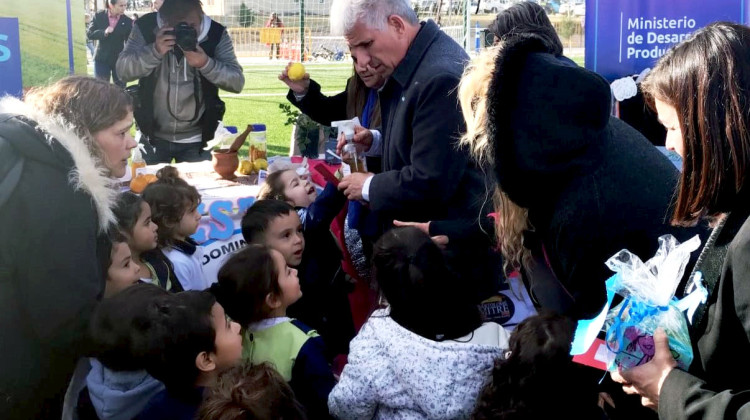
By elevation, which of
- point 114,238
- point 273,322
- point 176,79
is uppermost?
point 176,79

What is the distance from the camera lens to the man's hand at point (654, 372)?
141cm

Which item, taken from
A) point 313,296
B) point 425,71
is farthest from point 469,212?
point 313,296

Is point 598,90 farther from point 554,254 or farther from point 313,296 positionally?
point 313,296

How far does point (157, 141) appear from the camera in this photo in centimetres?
506

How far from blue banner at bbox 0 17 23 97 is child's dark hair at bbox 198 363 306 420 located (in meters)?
2.69

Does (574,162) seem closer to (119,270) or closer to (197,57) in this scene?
(119,270)

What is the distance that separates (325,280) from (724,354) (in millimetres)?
2254

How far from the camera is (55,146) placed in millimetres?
2160

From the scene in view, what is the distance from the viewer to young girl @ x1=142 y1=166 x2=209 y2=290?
327 cm

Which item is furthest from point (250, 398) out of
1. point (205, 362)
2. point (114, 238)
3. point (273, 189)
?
point (273, 189)

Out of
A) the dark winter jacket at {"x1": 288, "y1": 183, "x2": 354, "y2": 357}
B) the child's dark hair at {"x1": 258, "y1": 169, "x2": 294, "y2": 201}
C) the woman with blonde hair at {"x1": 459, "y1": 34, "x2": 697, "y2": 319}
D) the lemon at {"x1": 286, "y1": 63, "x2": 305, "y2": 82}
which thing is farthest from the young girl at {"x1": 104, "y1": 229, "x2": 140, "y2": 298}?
the lemon at {"x1": 286, "y1": 63, "x2": 305, "y2": 82}

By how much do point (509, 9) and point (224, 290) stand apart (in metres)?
2.81

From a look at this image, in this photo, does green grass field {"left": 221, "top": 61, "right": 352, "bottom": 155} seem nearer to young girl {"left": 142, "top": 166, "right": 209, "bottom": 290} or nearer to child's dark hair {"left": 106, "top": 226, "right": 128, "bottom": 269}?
young girl {"left": 142, "top": 166, "right": 209, "bottom": 290}

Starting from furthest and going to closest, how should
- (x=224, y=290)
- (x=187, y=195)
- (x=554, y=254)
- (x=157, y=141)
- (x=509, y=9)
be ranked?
(x=157, y=141)
(x=509, y=9)
(x=187, y=195)
(x=224, y=290)
(x=554, y=254)
